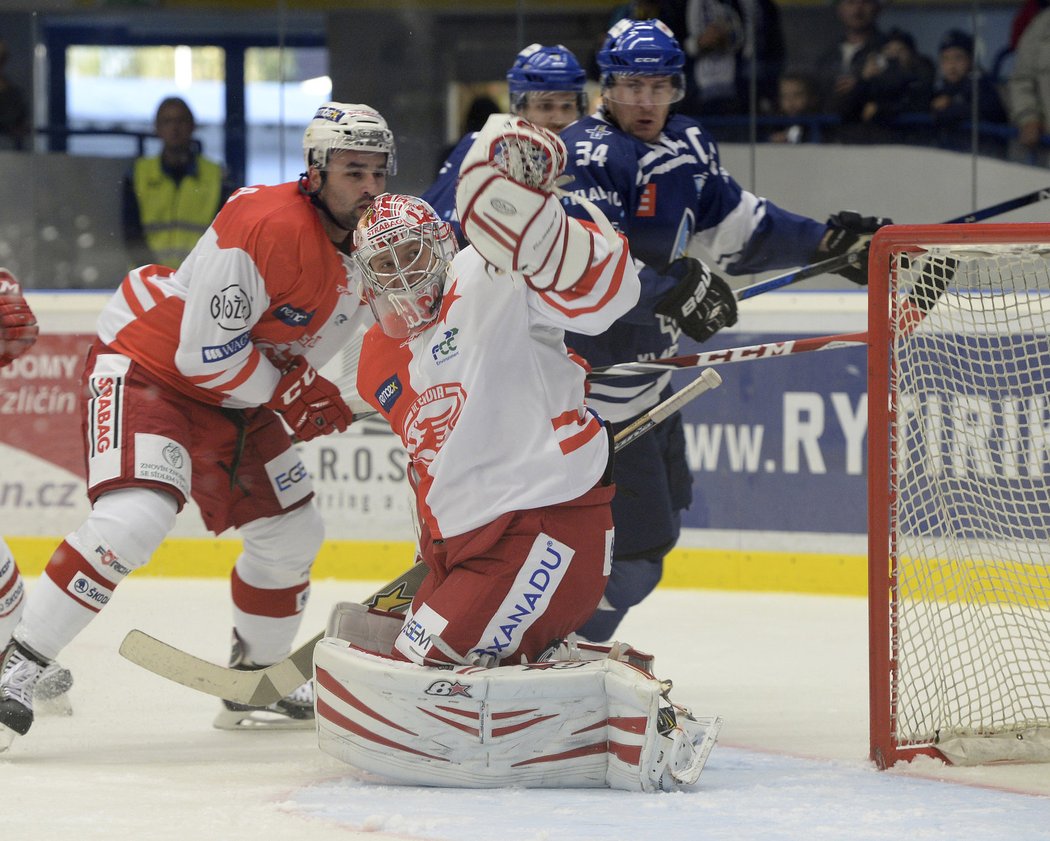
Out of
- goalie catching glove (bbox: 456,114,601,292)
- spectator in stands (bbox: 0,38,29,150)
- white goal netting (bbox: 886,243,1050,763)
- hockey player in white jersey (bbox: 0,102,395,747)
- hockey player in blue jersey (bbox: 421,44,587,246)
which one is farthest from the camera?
spectator in stands (bbox: 0,38,29,150)

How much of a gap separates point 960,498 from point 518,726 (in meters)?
1.57

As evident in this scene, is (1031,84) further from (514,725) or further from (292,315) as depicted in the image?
(514,725)

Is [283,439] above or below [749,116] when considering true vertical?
below

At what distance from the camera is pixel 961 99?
5.73m

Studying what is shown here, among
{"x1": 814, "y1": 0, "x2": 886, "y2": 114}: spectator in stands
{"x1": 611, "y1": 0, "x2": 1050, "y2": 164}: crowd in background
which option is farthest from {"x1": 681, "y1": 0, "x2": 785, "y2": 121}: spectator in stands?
{"x1": 814, "y1": 0, "x2": 886, "y2": 114}: spectator in stands

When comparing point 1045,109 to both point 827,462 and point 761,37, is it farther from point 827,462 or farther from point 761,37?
point 827,462

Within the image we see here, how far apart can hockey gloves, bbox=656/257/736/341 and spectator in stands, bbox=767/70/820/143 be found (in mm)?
2804

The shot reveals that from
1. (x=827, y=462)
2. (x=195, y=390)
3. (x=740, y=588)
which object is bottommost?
(x=740, y=588)

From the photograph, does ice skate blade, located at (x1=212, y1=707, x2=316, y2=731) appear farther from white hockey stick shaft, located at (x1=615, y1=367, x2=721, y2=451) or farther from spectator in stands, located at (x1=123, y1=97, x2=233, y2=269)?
spectator in stands, located at (x1=123, y1=97, x2=233, y2=269)

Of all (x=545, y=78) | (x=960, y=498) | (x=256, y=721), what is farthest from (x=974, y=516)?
(x=256, y=721)

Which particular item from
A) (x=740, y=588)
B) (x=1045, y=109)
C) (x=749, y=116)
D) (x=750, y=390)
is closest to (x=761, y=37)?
(x=749, y=116)

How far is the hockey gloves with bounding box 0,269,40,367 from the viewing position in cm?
304

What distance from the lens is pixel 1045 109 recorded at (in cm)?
566

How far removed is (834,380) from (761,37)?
5.63 ft
